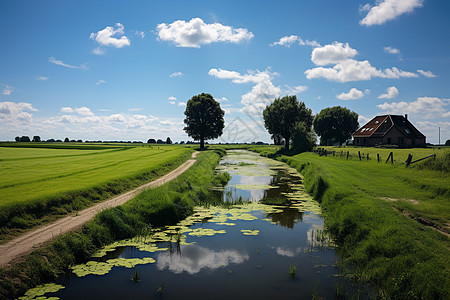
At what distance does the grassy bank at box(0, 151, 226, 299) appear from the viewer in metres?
7.58

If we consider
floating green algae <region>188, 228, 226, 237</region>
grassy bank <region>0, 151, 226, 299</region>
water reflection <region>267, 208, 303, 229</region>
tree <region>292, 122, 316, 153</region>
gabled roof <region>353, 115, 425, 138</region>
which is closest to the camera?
grassy bank <region>0, 151, 226, 299</region>

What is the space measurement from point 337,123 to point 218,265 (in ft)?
279

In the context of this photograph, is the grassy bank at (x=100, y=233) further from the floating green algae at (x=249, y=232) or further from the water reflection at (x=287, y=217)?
the water reflection at (x=287, y=217)

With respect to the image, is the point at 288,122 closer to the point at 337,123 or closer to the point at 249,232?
the point at 337,123

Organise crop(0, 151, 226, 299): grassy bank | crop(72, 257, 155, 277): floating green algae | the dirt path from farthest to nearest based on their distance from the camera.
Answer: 1. crop(72, 257, 155, 277): floating green algae
2. the dirt path
3. crop(0, 151, 226, 299): grassy bank

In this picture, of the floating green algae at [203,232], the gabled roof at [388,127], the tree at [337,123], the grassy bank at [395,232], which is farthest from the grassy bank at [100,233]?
the tree at [337,123]

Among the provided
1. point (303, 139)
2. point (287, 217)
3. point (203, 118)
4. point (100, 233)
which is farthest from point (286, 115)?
point (100, 233)

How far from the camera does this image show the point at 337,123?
85.4m

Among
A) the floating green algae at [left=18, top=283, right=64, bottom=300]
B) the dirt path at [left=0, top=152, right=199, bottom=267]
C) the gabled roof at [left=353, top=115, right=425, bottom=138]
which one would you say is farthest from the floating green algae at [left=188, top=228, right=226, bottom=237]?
the gabled roof at [left=353, top=115, right=425, bottom=138]

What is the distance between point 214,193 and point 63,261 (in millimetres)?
12972

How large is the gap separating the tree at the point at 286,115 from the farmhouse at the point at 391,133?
55.6 feet

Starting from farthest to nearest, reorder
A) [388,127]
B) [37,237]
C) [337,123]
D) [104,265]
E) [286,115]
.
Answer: [337,123]
[388,127]
[286,115]
[37,237]
[104,265]

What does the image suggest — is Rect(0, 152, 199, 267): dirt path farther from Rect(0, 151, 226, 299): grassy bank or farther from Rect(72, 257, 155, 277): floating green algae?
Rect(72, 257, 155, 277): floating green algae

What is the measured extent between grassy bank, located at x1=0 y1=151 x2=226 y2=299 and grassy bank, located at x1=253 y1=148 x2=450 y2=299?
797 cm
